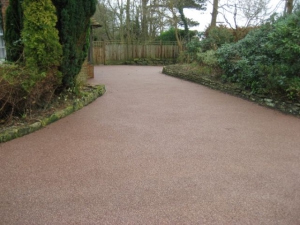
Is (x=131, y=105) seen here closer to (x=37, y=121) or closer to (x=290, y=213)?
(x=37, y=121)

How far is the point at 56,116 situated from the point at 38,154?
5.15ft

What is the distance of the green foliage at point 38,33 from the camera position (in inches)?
194

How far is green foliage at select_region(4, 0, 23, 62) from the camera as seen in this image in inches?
221

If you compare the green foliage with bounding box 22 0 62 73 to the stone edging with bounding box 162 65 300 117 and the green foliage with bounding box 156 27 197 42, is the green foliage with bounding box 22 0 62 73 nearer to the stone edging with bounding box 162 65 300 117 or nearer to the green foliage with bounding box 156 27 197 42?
the stone edging with bounding box 162 65 300 117

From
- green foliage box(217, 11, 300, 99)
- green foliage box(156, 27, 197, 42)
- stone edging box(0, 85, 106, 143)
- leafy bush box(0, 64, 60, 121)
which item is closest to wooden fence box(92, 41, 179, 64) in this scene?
green foliage box(156, 27, 197, 42)

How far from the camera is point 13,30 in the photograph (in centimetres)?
580

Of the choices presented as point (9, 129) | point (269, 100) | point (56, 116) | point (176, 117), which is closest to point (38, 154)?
point (9, 129)

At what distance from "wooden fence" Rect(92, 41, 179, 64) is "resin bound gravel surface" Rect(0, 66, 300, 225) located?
567 inches

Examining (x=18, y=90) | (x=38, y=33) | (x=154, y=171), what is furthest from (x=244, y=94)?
(x=18, y=90)

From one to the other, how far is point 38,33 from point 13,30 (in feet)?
4.19

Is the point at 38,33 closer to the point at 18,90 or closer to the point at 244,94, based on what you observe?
the point at 18,90

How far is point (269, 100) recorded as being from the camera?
6.51 meters

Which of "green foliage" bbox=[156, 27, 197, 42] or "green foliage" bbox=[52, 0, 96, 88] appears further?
"green foliage" bbox=[156, 27, 197, 42]

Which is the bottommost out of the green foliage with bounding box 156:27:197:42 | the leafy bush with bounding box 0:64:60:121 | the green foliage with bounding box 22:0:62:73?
the leafy bush with bounding box 0:64:60:121
